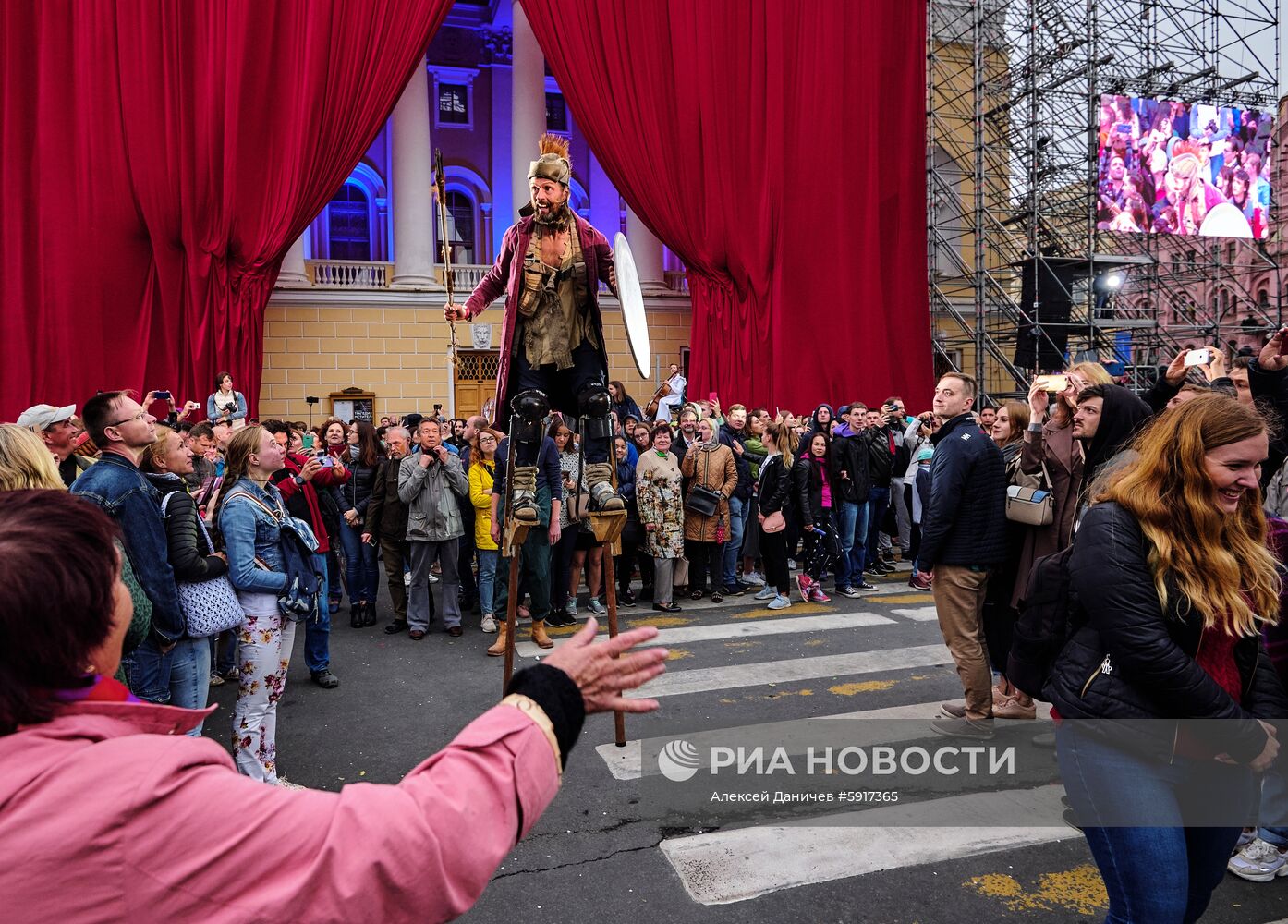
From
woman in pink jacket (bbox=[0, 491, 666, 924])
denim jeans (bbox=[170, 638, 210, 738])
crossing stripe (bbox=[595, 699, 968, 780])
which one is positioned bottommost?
crossing stripe (bbox=[595, 699, 968, 780])

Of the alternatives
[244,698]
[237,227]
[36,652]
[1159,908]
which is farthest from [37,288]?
[1159,908]

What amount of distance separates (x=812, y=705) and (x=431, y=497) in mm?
3868

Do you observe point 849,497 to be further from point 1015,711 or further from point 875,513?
point 1015,711

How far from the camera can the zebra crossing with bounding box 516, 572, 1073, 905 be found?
11.4 ft

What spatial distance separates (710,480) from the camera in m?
8.83

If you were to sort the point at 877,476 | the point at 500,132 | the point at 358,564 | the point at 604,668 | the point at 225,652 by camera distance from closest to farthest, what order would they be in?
the point at 604,668 → the point at 225,652 → the point at 358,564 → the point at 877,476 → the point at 500,132

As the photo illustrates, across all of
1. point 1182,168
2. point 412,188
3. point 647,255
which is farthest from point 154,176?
point 1182,168

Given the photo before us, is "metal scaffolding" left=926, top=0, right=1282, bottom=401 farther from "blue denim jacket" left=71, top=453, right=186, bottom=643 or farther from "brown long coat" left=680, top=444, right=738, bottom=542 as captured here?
"blue denim jacket" left=71, top=453, right=186, bottom=643

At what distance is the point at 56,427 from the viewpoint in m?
5.10

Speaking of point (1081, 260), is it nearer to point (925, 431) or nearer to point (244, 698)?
point (925, 431)

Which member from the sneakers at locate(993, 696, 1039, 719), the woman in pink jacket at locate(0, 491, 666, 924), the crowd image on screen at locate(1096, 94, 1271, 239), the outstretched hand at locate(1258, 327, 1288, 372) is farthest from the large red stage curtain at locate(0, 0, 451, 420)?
the crowd image on screen at locate(1096, 94, 1271, 239)

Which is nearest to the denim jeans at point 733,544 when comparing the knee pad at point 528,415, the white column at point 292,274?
the knee pad at point 528,415

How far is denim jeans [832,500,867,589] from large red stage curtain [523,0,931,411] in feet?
21.4

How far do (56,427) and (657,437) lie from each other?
510 cm
